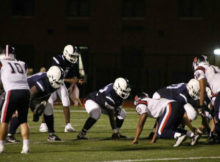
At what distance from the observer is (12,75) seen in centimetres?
843

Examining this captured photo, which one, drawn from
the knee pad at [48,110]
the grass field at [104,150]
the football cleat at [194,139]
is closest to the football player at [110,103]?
the grass field at [104,150]

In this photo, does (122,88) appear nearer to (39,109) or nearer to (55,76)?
(55,76)

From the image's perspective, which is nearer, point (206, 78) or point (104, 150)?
point (104, 150)

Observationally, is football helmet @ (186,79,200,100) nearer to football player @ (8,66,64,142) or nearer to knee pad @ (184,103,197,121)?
knee pad @ (184,103,197,121)

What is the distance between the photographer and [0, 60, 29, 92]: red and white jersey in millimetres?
8422

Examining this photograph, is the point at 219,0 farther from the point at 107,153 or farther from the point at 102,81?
the point at 107,153

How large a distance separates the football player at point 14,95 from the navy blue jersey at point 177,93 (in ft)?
10.9

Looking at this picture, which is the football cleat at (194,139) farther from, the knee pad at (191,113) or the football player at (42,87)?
the football player at (42,87)

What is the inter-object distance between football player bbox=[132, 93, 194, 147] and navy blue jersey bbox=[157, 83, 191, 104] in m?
0.55

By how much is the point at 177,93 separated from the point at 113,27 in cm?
1917

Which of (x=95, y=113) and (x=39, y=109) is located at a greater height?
(x=39, y=109)

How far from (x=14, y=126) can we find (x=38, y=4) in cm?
2098

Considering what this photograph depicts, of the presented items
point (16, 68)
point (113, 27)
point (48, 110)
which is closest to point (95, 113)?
point (48, 110)

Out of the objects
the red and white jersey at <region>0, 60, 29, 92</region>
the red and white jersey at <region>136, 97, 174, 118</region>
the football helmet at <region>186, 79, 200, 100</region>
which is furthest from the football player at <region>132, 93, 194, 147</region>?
the red and white jersey at <region>0, 60, 29, 92</region>
